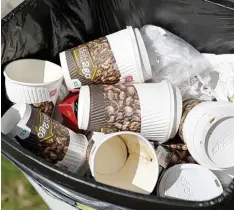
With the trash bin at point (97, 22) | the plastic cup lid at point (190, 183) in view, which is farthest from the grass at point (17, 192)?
the plastic cup lid at point (190, 183)

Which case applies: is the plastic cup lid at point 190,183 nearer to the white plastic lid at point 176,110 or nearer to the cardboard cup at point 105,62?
the white plastic lid at point 176,110

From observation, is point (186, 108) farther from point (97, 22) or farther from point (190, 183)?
point (97, 22)

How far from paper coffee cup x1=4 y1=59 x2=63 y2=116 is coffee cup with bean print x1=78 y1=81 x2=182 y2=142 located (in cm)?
Result: 7

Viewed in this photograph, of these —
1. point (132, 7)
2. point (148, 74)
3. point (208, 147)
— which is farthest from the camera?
point (132, 7)

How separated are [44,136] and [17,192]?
377mm

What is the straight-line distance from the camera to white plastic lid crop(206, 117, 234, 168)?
0.97 meters

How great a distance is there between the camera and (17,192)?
131 centimetres

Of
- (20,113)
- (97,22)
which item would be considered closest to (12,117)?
(20,113)

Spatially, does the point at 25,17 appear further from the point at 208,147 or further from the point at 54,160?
the point at 208,147

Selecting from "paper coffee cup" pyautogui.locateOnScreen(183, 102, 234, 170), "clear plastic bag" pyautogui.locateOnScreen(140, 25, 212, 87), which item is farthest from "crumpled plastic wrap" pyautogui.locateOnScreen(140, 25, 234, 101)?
"paper coffee cup" pyautogui.locateOnScreen(183, 102, 234, 170)

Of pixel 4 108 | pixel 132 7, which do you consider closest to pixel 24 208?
pixel 4 108

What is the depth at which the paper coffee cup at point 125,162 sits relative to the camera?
963 millimetres

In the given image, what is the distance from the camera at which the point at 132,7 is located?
119cm

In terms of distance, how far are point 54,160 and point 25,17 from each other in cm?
30
